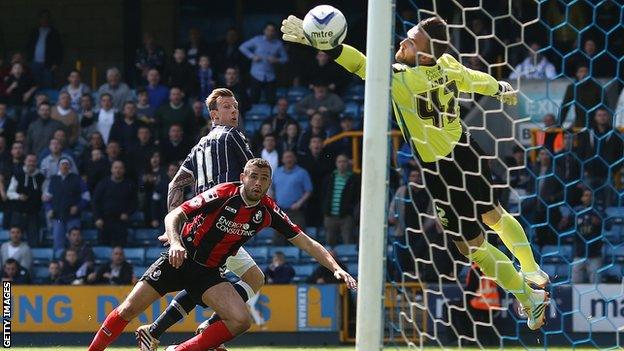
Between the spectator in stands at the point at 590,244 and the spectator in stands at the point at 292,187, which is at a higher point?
the spectator in stands at the point at 292,187

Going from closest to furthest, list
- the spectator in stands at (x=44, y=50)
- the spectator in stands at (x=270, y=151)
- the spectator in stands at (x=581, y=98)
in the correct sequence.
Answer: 1. the spectator in stands at (x=581, y=98)
2. the spectator in stands at (x=270, y=151)
3. the spectator in stands at (x=44, y=50)

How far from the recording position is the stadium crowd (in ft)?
48.0

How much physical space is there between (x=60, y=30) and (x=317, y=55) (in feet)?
16.6

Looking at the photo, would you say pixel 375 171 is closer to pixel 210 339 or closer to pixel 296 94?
pixel 210 339

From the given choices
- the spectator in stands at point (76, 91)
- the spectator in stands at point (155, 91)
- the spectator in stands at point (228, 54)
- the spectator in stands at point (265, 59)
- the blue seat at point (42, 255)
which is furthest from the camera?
the spectator in stands at point (228, 54)

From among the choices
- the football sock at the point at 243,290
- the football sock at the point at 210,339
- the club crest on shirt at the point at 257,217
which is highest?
the club crest on shirt at the point at 257,217

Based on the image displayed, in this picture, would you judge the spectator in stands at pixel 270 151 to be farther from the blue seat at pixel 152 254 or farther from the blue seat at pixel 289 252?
the blue seat at pixel 152 254

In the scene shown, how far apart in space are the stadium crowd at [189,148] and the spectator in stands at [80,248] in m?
0.01

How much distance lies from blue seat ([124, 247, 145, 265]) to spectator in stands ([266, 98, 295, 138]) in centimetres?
216

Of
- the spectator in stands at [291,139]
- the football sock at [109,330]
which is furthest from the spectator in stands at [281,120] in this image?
the football sock at [109,330]

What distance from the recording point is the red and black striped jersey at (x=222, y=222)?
833 cm

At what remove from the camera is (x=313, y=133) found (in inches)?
620

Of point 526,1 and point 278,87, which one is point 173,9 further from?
point 526,1

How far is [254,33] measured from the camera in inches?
795
